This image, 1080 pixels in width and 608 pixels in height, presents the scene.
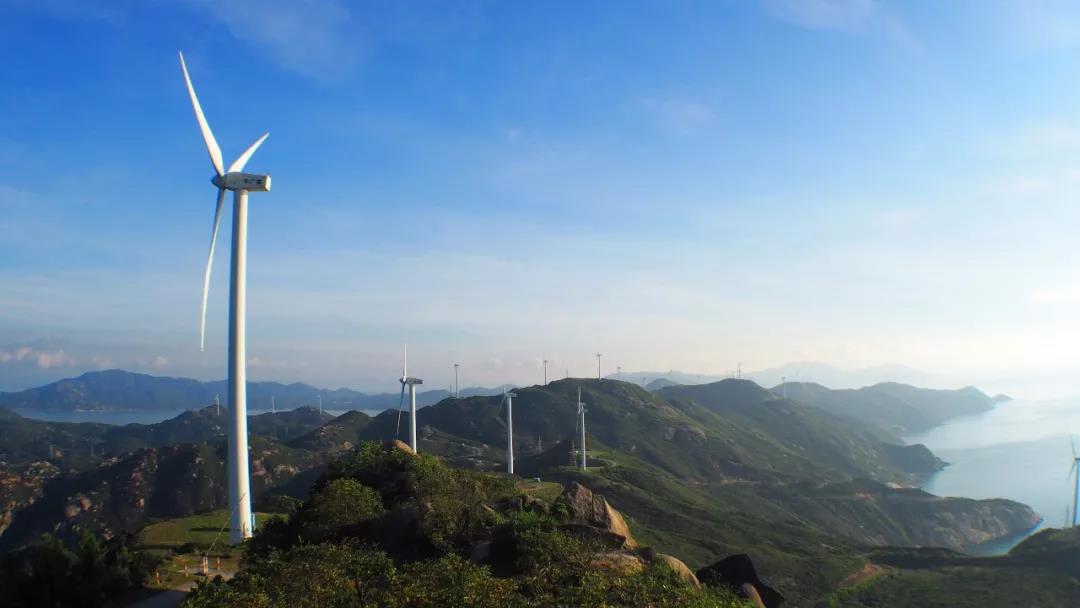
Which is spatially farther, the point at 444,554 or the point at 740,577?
the point at 740,577

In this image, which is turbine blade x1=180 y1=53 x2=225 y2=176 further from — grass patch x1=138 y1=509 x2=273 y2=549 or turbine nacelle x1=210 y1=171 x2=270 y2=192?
grass patch x1=138 y1=509 x2=273 y2=549

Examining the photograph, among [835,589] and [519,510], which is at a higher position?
[519,510]

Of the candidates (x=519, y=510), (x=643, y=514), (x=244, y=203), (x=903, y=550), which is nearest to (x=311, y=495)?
(x=519, y=510)

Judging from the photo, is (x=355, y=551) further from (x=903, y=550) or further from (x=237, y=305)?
(x=903, y=550)

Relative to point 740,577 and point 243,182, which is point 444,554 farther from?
point 243,182

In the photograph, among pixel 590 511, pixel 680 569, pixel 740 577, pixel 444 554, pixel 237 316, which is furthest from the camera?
pixel 237 316

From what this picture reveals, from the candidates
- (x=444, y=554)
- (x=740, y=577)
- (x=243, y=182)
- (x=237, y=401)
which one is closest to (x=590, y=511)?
(x=740, y=577)

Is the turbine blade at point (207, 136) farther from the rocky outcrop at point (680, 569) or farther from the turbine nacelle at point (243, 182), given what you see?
the rocky outcrop at point (680, 569)

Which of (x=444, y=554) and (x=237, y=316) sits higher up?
(x=237, y=316)

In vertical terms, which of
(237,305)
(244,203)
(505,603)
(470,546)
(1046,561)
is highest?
(244,203)
